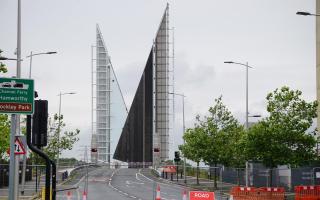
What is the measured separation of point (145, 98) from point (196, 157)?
7504 cm

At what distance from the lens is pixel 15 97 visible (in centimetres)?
1450

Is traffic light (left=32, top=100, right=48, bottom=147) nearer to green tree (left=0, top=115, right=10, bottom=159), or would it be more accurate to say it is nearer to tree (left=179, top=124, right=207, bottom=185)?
green tree (left=0, top=115, right=10, bottom=159)

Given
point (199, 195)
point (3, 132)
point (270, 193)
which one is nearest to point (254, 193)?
point (270, 193)

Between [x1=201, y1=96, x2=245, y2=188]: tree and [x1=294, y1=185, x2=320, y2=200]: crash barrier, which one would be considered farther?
[x1=201, y1=96, x2=245, y2=188]: tree

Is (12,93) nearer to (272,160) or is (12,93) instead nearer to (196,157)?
(272,160)

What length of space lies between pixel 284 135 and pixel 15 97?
87.5 ft

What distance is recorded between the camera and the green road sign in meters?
14.3

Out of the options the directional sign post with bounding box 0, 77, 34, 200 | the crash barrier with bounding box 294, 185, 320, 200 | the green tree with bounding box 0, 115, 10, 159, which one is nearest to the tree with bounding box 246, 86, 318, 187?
the crash barrier with bounding box 294, 185, 320, 200

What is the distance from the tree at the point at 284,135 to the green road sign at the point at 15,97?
26.0m

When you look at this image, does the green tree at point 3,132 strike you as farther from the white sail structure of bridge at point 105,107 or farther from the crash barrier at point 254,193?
the white sail structure of bridge at point 105,107

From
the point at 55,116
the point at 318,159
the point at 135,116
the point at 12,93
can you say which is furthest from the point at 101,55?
the point at 12,93

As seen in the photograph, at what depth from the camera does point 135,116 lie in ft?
465

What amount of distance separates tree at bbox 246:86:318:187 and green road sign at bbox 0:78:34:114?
25986 millimetres

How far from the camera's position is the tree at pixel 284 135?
3847cm
